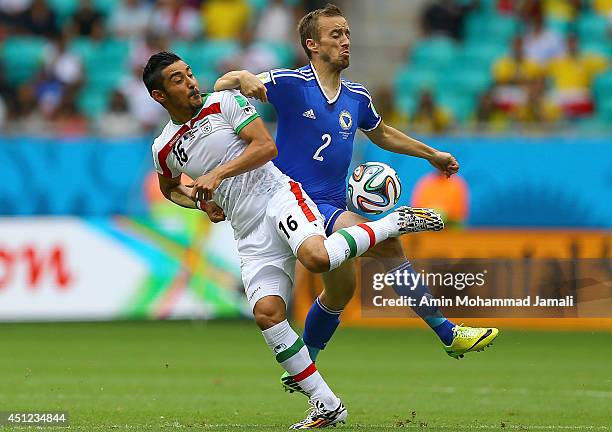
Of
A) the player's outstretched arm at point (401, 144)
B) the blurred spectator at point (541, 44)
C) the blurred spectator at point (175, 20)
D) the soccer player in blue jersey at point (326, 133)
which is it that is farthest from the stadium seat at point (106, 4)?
the soccer player in blue jersey at point (326, 133)

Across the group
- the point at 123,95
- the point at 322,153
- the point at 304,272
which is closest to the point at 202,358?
the point at 304,272

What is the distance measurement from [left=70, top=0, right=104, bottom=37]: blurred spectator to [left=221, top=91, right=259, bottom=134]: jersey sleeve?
13.0 metres

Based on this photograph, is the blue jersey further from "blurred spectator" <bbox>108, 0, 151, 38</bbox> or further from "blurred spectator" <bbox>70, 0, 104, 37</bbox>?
"blurred spectator" <bbox>70, 0, 104, 37</bbox>

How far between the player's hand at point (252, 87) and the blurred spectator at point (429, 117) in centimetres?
966

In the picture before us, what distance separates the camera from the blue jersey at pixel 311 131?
9.05 metres

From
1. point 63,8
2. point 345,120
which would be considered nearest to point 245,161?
point 345,120

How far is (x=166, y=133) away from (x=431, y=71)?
11.8m

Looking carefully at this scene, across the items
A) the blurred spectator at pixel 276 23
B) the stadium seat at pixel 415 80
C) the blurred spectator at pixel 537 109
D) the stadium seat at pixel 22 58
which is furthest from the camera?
the blurred spectator at pixel 276 23

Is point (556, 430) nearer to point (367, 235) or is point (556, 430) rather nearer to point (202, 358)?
point (367, 235)

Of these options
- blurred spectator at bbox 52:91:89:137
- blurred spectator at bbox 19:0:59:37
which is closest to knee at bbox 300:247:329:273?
blurred spectator at bbox 52:91:89:137

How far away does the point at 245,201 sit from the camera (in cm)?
871

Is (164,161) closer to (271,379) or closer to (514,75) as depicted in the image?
(271,379)

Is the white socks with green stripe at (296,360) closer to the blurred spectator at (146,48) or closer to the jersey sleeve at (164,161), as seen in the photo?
the jersey sleeve at (164,161)

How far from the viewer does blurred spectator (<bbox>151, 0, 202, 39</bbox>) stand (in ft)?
69.3
